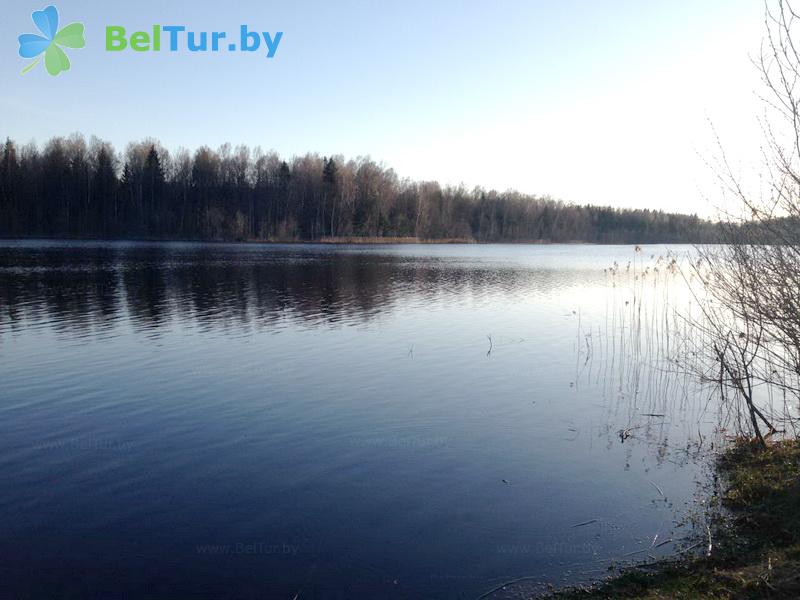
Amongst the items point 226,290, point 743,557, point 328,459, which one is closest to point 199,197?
point 226,290

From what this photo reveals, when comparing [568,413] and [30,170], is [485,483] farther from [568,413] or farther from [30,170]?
[30,170]

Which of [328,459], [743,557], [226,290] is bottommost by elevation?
[328,459]

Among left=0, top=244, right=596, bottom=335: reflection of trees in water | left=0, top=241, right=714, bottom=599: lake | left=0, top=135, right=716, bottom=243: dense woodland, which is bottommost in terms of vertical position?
left=0, top=241, right=714, bottom=599: lake

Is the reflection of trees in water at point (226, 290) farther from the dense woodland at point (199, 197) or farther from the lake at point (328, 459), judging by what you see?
the dense woodland at point (199, 197)

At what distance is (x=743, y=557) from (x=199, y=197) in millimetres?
105891

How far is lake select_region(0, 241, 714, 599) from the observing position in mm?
6262

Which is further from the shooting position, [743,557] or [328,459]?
[328,459]

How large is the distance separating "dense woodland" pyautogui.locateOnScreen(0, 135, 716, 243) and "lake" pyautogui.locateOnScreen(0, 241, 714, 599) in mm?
79339

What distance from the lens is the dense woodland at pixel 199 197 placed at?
302ft

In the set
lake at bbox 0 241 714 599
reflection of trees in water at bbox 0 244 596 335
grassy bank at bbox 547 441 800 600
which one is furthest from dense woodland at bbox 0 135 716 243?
grassy bank at bbox 547 441 800 600

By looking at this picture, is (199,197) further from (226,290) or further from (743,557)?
(743,557)

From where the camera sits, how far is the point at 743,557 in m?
5.96

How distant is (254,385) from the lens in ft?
43.5

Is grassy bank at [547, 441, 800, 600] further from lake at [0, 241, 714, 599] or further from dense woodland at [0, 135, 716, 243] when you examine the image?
dense woodland at [0, 135, 716, 243]
